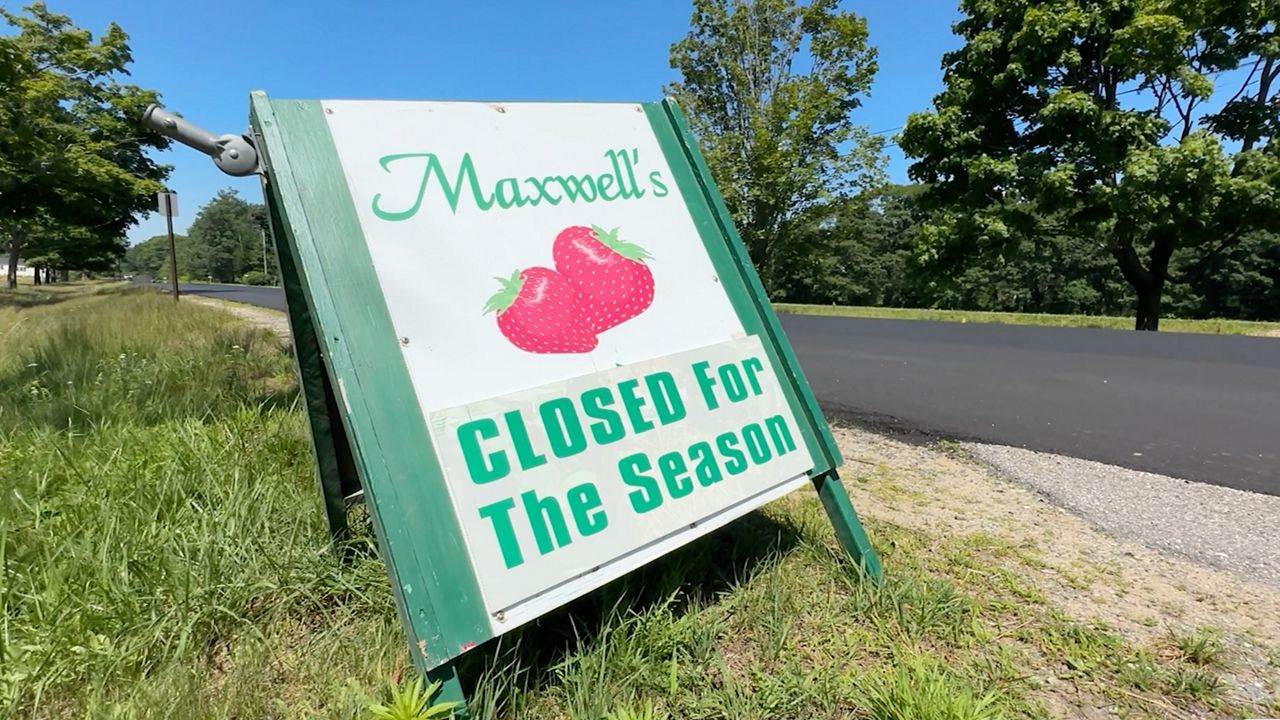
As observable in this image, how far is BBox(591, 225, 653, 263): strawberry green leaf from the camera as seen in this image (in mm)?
2012

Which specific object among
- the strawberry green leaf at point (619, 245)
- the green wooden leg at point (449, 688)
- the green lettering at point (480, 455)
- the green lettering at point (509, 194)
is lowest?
the green wooden leg at point (449, 688)

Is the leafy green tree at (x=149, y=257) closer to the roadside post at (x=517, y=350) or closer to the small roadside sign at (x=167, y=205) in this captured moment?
the small roadside sign at (x=167, y=205)

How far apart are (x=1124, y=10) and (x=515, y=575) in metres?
19.2

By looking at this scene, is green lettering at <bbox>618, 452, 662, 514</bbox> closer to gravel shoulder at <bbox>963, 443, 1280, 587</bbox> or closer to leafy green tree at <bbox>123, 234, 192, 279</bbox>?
gravel shoulder at <bbox>963, 443, 1280, 587</bbox>

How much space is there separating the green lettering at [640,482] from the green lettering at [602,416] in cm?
8

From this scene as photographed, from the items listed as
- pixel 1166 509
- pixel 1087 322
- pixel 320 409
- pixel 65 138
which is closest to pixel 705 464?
pixel 320 409

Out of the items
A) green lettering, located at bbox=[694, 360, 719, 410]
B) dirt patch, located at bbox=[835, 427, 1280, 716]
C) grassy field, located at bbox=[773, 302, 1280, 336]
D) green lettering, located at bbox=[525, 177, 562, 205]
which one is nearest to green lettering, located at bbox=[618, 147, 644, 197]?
green lettering, located at bbox=[525, 177, 562, 205]

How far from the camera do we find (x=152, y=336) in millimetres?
6676

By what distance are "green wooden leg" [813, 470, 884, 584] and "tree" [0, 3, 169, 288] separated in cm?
1730

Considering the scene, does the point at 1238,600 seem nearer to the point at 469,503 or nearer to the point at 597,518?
the point at 597,518

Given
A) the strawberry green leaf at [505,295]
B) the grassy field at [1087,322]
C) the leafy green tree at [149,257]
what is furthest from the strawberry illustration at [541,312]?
the leafy green tree at [149,257]

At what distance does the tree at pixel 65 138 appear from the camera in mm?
15398

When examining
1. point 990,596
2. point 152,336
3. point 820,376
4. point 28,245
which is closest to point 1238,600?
point 990,596

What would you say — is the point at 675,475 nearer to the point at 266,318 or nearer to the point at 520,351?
the point at 520,351
